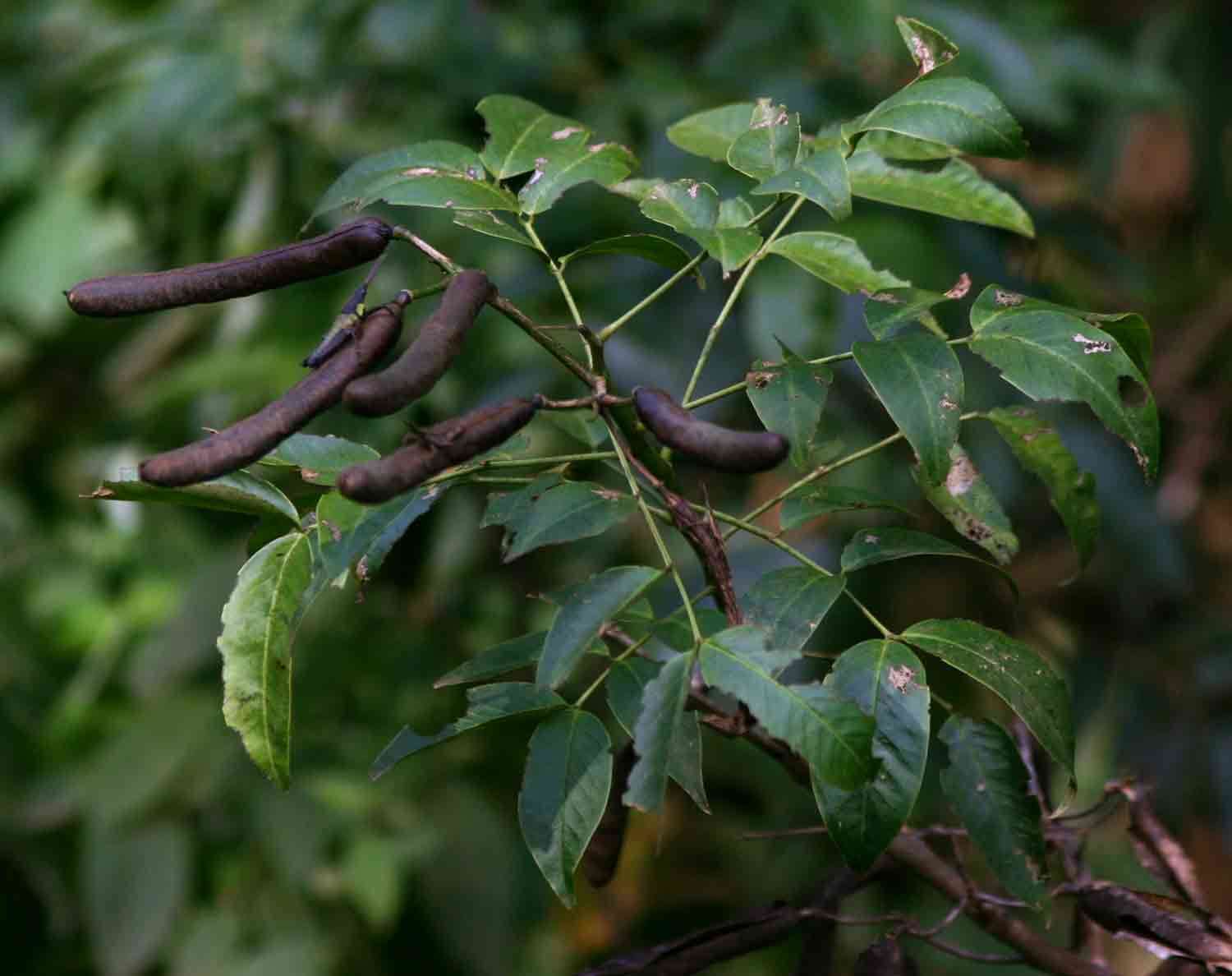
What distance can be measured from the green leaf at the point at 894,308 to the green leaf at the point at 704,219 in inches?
2.4

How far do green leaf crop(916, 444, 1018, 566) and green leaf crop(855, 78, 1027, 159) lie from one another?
0.15 meters

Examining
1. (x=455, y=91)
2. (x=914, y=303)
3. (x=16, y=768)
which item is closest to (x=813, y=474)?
(x=914, y=303)

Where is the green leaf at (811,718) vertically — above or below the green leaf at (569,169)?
below

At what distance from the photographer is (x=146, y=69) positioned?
1.96 meters

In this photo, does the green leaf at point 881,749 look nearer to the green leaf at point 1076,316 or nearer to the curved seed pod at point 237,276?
the green leaf at point 1076,316

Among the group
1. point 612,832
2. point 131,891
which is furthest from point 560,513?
point 131,891

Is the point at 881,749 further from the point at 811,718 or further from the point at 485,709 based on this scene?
the point at 485,709

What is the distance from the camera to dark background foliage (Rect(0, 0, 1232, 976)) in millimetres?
1706

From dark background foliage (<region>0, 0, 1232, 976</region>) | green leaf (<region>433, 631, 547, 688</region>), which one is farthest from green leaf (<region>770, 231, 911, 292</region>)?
dark background foliage (<region>0, 0, 1232, 976</region>)

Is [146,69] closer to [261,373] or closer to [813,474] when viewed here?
[261,373]

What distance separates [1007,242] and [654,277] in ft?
1.27

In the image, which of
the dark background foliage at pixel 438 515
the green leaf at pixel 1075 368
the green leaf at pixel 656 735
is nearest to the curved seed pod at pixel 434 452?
the green leaf at pixel 656 735

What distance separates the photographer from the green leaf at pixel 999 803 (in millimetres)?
688

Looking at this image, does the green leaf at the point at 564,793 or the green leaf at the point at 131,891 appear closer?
the green leaf at the point at 564,793
